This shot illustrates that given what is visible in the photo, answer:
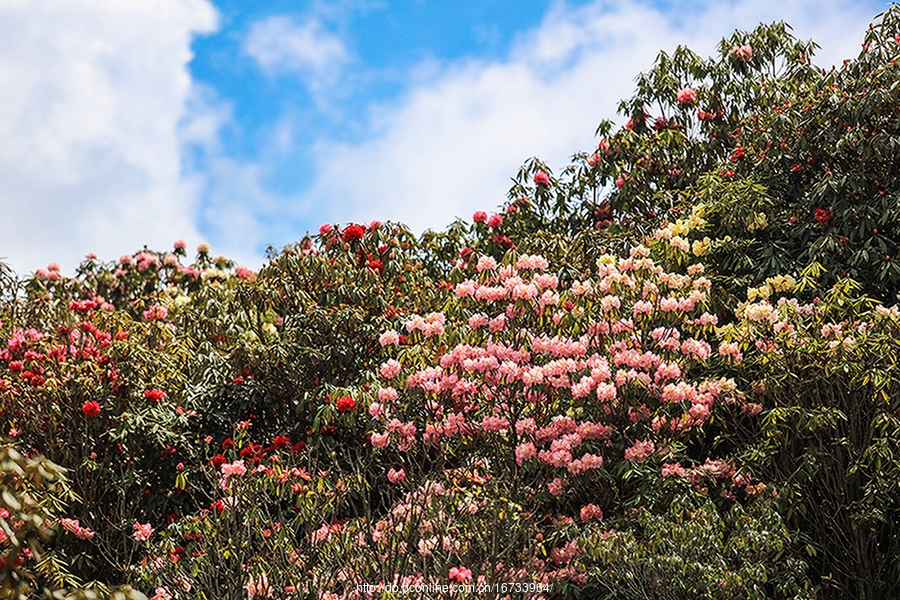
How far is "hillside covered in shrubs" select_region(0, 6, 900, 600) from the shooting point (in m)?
5.31

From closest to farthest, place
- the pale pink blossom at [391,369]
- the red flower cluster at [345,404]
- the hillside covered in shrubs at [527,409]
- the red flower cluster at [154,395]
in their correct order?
the hillside covered in shrubs at [527,409] < the pale pink blossom at [391,369] < the red flower cluster at [345,404] < the red flower cluster at [154,395]

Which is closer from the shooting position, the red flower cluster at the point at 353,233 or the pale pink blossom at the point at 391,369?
the pale pink blossom at the point at 391,369

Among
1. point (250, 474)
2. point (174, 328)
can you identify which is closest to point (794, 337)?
point (250, 474)

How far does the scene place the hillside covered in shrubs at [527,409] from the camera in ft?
17.4

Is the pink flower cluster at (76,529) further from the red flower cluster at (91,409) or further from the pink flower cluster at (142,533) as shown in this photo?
the red flower cluster at (91,409)

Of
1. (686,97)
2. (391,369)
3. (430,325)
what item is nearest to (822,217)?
(686,97)

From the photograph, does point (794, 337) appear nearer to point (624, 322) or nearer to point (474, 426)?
point (624, 322)

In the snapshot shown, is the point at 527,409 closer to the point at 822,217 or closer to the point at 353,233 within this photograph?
the point at 353,233

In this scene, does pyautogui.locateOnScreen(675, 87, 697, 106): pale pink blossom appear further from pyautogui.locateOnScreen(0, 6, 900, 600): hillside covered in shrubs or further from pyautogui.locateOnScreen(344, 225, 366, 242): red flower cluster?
pyautogui.locateOnScreen(344, 225, 366, 242): red flower cluster

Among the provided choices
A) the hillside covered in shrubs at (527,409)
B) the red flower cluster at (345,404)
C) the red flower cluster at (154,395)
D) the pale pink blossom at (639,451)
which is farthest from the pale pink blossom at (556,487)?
the red flower cluster at (154,395)

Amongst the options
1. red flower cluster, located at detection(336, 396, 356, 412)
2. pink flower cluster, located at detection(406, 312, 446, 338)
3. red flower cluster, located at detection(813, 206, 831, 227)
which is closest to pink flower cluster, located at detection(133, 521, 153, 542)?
red flower cluster, located at detection(336, 396, 356, 412)

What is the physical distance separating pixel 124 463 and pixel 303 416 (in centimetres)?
142

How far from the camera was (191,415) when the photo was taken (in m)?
7.76

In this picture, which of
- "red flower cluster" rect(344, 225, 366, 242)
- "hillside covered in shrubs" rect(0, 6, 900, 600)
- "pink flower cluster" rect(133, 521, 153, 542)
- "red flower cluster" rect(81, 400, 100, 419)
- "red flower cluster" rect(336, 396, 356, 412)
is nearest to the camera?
"hillside covered in shrubs" rect(0, 6, 900, 600)
